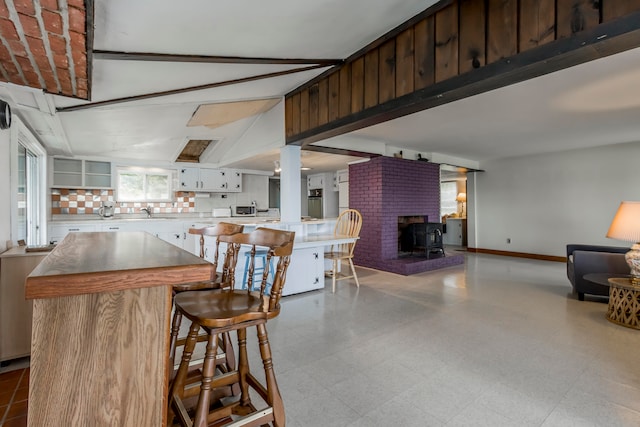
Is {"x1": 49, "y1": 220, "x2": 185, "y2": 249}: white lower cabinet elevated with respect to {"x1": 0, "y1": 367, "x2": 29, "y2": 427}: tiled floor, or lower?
elevated

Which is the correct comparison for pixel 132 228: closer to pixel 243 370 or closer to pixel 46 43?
pixel 46 43

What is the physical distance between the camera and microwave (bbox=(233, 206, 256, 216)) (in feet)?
23.3

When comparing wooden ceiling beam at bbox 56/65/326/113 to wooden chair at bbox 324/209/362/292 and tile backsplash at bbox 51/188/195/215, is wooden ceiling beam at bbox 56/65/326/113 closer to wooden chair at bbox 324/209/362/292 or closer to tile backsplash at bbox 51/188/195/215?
wooden chair at bbox 324/209/362/292

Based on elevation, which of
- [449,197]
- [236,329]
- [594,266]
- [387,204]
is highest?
[449,197]

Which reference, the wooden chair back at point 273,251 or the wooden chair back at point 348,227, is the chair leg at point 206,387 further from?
the wooden chair back at point 348,227

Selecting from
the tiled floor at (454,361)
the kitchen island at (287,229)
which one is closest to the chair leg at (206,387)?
the tiled floor at (454,361)

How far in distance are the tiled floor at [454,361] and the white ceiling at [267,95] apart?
2.37m

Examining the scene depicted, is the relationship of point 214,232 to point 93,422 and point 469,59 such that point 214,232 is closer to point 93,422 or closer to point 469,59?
point 93,422

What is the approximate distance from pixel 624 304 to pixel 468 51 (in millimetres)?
2949

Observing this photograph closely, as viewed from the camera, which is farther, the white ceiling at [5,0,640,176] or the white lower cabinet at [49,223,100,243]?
the white lower cabinet at [49,223,100,243]

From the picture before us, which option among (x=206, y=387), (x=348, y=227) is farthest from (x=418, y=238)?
(x=206, y=387)

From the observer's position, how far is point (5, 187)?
2453mm

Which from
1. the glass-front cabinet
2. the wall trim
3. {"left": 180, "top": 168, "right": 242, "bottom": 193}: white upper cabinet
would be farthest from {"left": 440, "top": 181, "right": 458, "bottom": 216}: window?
the glass-front cabinet

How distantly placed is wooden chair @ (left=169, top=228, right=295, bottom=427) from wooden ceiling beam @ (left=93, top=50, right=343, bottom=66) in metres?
1.51
